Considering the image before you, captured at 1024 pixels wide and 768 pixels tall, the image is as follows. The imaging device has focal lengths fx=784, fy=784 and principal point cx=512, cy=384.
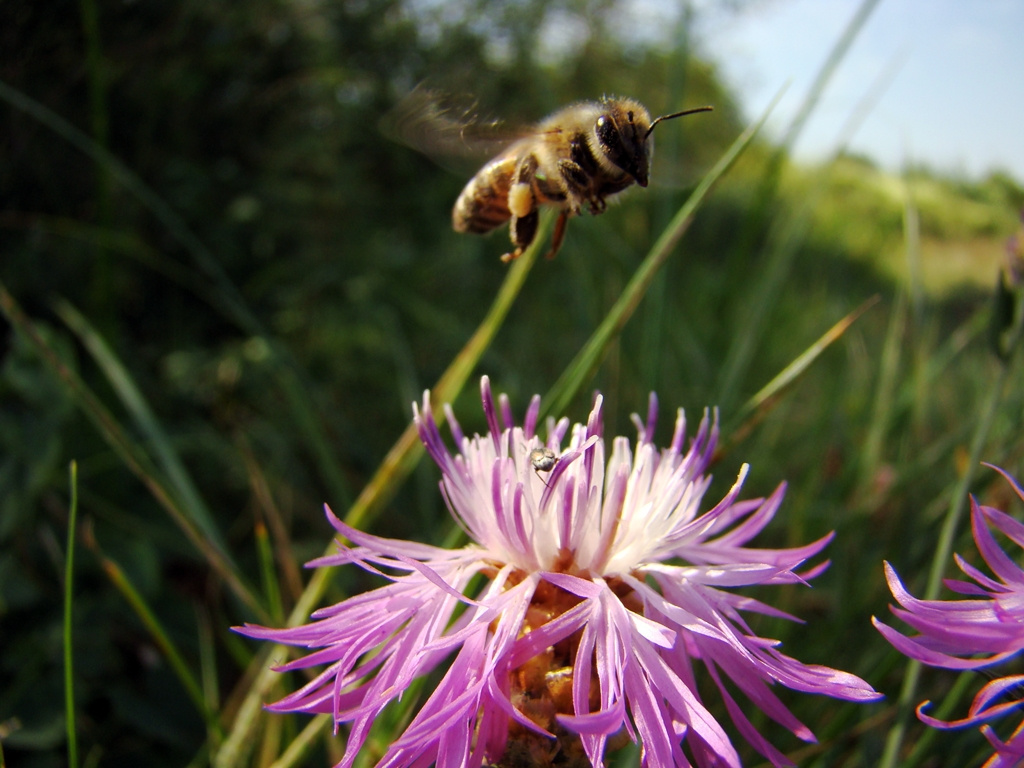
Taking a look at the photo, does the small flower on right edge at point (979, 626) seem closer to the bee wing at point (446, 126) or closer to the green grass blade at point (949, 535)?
the green grass blade at point (949, 535)

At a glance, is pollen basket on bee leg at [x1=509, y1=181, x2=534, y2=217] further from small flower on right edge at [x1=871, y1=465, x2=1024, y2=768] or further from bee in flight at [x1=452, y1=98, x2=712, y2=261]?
small flower on right edge at [x1=871, y1=465, x2=1024, y2=768]

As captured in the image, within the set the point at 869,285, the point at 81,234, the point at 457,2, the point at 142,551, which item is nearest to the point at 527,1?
the point at 457,2

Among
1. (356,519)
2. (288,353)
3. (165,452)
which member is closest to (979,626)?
(356,519)

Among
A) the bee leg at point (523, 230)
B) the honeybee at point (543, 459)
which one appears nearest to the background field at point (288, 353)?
the bee leg at point (523, 230)

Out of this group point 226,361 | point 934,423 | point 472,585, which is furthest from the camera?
point 934,423

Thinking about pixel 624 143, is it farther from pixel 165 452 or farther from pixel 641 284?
pixel 165 452

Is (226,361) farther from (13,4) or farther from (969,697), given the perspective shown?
(969,697)

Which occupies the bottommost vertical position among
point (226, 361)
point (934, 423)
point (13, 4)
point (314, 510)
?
point (314, 510)
